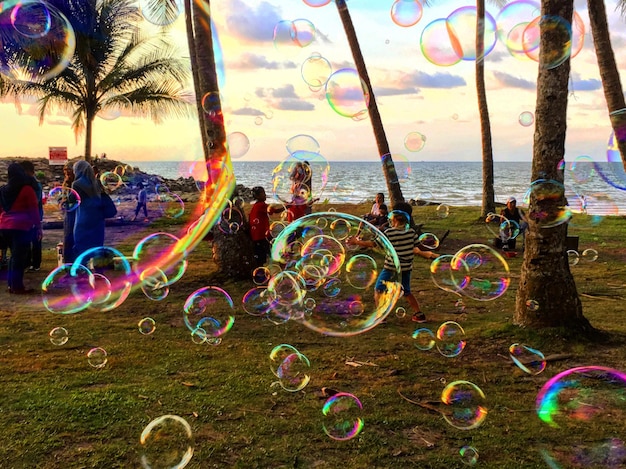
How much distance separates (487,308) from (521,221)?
6.00 m

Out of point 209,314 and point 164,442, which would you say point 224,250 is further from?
point 164,442

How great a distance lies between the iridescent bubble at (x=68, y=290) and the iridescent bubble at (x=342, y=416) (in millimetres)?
4064

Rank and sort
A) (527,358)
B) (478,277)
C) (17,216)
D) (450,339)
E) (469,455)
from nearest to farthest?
(469,455) → (527,358) → (450,339) → (17,216) → (478,277)

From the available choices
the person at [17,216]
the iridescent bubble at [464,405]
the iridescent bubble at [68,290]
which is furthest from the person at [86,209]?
the iridescent bubble at [464,405]

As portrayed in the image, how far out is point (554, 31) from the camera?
5441mm

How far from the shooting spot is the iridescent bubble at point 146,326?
6203 mm

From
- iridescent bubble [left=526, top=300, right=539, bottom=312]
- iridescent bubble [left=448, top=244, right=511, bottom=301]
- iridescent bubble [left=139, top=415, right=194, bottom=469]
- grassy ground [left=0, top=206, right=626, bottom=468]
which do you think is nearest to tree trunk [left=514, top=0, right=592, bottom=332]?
iridescent bubble [left=526, top=300, right=539, bottom=312]

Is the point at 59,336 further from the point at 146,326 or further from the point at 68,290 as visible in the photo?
the point at 68,290

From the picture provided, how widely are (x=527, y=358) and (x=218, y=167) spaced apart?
5649 millimetres

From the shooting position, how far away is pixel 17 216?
25.7 feet

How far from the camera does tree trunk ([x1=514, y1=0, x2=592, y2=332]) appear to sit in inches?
215

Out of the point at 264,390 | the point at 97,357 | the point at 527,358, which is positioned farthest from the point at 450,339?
the point at 97,357

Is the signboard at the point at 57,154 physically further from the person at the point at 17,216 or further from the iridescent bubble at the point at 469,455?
the iridescent bubble at the point at 469,455

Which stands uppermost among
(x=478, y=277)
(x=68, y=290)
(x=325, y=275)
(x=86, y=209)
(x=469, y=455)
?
(x=86, y=209)
